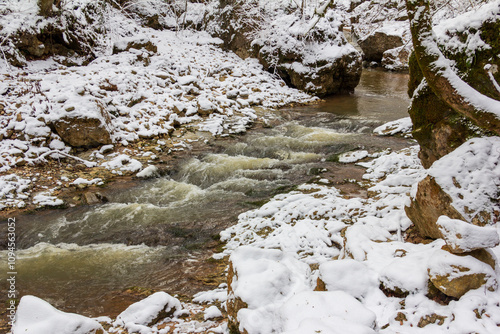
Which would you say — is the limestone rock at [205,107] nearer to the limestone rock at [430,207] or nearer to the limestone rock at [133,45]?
the limestone rock at [133,45]

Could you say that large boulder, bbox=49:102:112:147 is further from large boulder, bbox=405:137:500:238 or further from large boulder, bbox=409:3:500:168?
large boulder, bbox=405:137:500:238

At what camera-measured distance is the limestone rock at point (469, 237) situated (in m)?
2.08

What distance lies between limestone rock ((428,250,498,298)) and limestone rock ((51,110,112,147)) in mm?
7254

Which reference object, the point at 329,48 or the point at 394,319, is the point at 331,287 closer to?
the point at 394,319

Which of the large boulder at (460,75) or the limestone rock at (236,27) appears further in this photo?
the limestone rock at (236,27)

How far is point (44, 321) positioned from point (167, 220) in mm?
2820

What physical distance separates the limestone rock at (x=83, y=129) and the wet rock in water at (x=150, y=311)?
17.3 ft

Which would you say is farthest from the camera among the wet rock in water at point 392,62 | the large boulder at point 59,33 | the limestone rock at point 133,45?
the wet rock in water at point 392,62

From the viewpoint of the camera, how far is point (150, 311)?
2.90m

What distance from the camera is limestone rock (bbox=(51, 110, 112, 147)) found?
22.7ft

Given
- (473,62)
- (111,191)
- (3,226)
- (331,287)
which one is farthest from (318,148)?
A: (3,226)

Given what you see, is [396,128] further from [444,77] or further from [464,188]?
[444,77]

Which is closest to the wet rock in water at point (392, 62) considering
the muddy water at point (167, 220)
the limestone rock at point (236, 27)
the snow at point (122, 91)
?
the limestone rock at point (236, 27)

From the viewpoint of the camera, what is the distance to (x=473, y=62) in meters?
3.32
